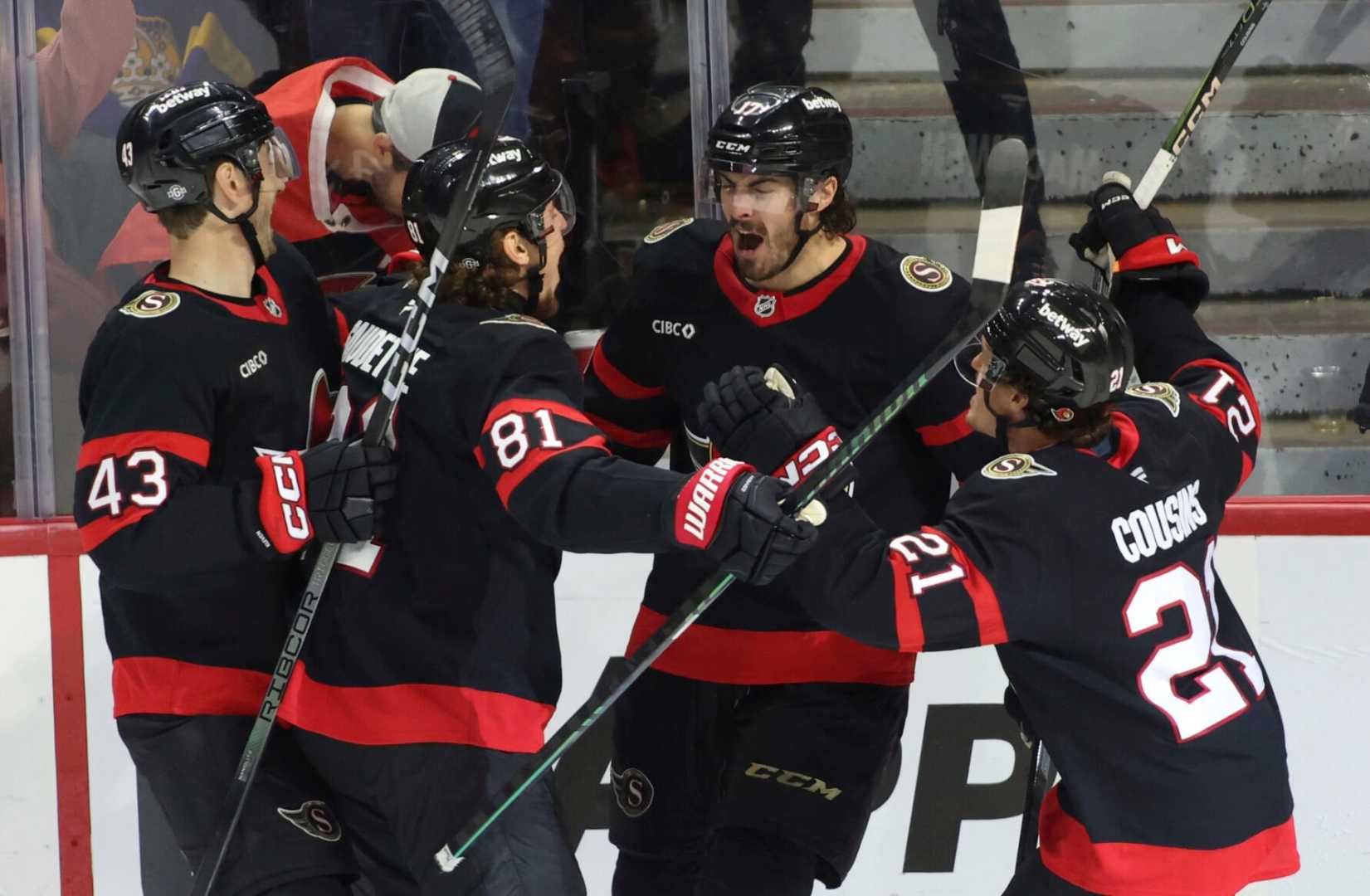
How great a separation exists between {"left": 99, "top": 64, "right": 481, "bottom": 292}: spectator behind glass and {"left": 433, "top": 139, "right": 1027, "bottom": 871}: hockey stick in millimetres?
1152

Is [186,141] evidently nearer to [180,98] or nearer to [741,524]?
[180,98]

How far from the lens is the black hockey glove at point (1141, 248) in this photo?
8.72 ft

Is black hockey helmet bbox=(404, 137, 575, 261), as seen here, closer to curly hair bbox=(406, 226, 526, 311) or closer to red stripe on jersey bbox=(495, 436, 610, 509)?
curly hair bbox=(406, 226, 526, 311)

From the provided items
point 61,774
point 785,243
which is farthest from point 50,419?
point 785,243

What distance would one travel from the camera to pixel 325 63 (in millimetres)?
3131

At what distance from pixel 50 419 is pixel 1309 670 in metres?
2.38

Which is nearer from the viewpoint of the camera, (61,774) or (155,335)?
(155,335)

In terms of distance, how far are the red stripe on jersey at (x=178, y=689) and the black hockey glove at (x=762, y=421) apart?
0.80 m

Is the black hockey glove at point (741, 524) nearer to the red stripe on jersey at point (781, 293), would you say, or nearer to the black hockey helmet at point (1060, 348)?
the black hockey helmet at point (1060, 348)

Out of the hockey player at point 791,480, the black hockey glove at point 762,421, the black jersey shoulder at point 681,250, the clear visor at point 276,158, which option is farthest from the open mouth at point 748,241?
the clear visor at point 276,158

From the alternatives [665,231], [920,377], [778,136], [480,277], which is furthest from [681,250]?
[920,377]

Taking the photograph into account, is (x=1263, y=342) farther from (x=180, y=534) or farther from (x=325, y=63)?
(x=180, y=534)

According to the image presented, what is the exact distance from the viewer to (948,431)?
257 centimetres

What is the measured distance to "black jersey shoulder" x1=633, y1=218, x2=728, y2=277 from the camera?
2693mm
